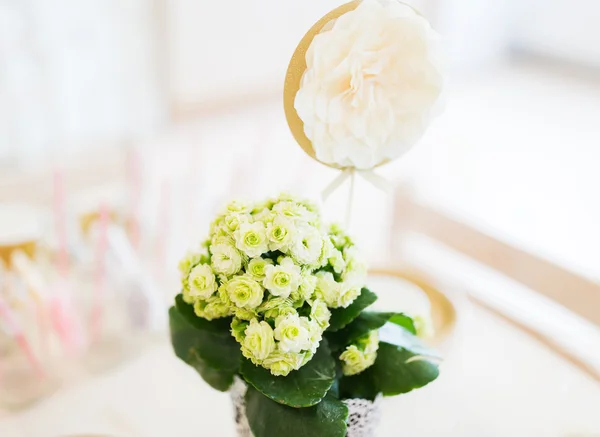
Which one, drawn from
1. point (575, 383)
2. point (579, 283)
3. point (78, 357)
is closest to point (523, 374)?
point (575, 383)

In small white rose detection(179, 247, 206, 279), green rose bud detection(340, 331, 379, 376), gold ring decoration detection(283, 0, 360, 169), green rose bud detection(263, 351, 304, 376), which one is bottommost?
green rose bud detection(340, 331, 379, 376)

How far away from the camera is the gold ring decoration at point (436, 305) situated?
0.96 meters

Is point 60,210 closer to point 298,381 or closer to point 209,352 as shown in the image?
point 209,352

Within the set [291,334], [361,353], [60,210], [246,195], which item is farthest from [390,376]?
[246,195]

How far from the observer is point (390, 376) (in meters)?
0.66

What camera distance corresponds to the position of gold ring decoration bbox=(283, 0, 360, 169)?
25.3 inches

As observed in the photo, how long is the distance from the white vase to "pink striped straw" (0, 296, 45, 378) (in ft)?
1.33

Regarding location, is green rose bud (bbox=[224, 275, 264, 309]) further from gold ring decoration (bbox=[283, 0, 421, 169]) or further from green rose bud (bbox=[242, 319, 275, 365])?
gold ring decoration (bbox=[283, 0, 421, 169])

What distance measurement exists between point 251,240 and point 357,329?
0.50ft

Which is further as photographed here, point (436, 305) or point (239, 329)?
point (436, 305)

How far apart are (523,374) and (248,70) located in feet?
10.8

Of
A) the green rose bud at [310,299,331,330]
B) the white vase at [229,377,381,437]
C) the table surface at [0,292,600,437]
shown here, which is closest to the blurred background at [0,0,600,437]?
the table surface at [0,292,600,437]

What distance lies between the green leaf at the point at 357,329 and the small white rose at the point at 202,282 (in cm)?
13

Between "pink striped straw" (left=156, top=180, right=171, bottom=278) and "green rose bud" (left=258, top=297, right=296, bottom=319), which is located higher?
"green rose bud" (left=258, top=297, right=296, bottom=319)
